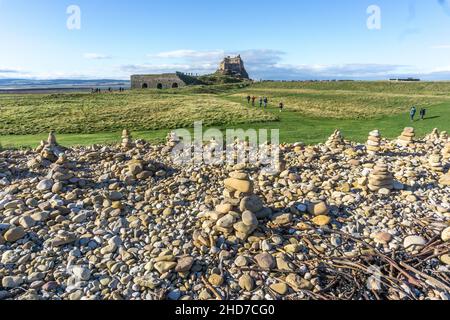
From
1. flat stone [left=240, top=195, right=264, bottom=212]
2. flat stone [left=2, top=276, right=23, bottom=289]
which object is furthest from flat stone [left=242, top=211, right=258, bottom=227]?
flat stone [left=2, top=276, right=23, bottom=289]

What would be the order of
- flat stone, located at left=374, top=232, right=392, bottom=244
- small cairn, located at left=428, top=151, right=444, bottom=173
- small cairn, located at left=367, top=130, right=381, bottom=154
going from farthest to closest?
1. small cairn, located at left=367, top=130, right=381, bottom=154
2. small cairn, located at left=428, top=151, right=444, bottom=173
3. flat stone, located at left=374, top=232, right=392, bottom=244

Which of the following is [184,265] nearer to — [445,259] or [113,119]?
[445,259]

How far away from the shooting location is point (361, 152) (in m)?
11.2

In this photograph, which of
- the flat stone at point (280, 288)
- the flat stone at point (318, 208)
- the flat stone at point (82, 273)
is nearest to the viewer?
the flat stone at point (280, 288)

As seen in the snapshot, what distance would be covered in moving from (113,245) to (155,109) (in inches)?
1089

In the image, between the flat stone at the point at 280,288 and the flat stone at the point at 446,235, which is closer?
the flat stone at the point at 280,288

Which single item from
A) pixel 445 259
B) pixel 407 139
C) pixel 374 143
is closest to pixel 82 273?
pixel 445 259

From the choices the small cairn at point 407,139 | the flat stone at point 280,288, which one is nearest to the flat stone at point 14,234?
the flat stone at point 280,288

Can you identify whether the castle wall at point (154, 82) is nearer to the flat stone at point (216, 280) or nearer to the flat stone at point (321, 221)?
the flat stone at point (321, 221)

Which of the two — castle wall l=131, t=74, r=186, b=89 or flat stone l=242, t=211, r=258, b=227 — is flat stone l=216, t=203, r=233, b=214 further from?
castle wall l=131, t=74, r=186, b=89

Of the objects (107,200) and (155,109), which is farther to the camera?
(155,109)

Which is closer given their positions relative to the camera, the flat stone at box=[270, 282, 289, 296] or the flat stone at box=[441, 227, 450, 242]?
the flat stone at box=[270, 282, 289, 296]
